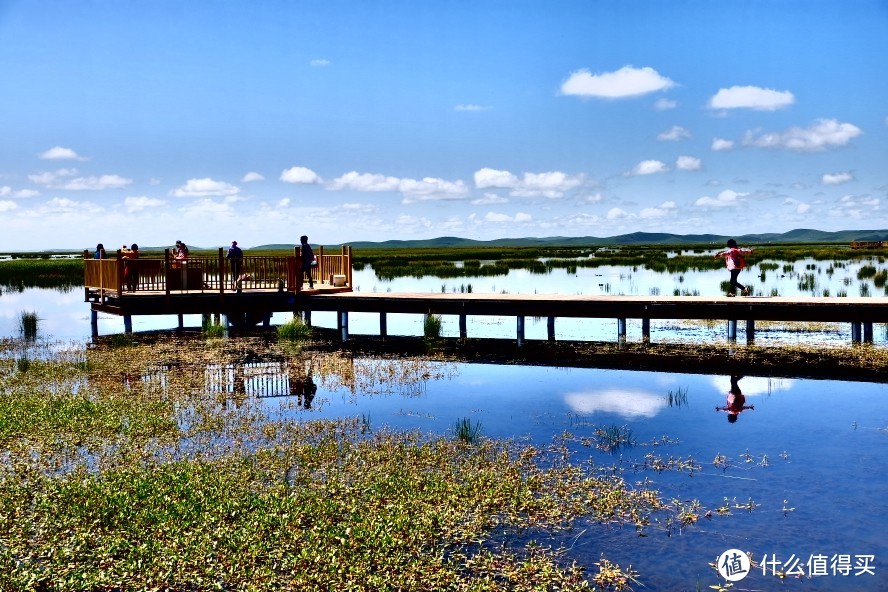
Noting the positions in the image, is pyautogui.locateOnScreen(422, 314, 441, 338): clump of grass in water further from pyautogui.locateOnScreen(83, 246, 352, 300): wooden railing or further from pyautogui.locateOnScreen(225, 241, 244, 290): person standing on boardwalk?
pyautogui.locateOnScreen(225, 241, 244, 290): person standing on boardwalk

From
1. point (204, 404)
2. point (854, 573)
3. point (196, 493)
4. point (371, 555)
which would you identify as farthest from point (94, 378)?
point (854, 573)

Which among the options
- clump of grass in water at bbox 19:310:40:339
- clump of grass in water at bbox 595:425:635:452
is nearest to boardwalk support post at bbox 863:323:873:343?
clump of grass in water at bbox 595:425:635:452

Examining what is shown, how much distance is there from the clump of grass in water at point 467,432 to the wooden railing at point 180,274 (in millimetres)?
14343

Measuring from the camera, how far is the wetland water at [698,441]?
788cm

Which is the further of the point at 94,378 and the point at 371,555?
the point at 94,378

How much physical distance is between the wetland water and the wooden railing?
24.3 ft

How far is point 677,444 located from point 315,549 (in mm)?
6272

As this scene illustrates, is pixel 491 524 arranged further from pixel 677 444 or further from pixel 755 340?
pixel 755 340

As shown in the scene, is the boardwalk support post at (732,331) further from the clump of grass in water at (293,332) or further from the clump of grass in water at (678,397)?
the clump of grass in water at (293,332)

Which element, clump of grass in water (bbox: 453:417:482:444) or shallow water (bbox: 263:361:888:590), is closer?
shallow water (bbox: 263:361:888:590)

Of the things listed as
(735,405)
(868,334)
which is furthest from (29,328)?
(868,334)

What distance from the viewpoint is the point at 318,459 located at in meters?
11.0

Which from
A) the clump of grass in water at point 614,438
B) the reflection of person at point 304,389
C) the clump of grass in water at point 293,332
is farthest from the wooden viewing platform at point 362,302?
the clump of grass in water at point 614,438

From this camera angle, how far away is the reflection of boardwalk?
847 inches
